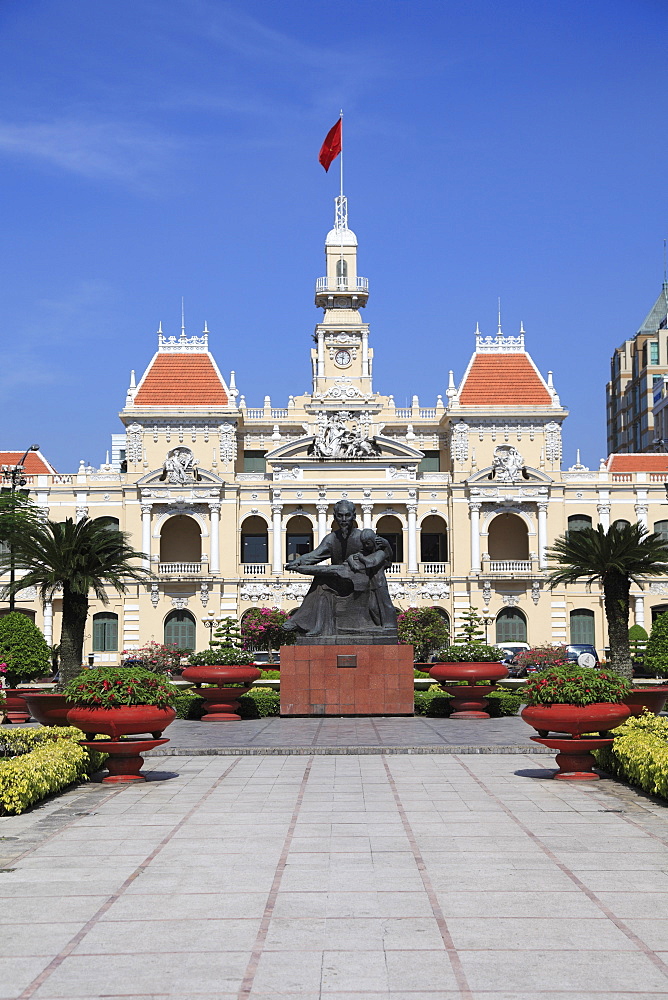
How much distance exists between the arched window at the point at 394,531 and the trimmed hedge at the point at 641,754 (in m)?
49.4

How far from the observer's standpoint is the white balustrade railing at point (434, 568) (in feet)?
216

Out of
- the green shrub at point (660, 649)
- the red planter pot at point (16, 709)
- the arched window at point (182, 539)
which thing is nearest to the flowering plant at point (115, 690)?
the red planter pot at point (16, 709)

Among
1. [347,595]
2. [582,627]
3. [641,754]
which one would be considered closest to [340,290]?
[582,627]

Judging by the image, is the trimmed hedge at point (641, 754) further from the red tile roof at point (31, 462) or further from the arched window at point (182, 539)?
the red tile roof at point (31, 462)

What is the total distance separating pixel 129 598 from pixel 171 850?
53.7 meters

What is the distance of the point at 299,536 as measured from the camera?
227 ft

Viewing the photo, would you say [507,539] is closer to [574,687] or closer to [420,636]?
[420,636]

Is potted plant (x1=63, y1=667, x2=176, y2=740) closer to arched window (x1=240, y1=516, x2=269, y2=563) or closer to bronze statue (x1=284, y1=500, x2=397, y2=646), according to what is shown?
bronze statue (x1=284, y1=500, x2=397, y2=646)

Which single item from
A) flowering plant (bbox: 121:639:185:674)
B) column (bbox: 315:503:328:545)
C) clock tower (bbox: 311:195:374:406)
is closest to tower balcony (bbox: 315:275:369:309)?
clock tower (bbox: 311:195:374:406)

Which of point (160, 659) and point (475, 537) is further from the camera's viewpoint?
point (475, 537)

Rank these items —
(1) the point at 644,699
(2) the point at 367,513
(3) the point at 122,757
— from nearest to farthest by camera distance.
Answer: (3) the point at 122,757
(1) the point at 644,699
(2) the point at 367,513

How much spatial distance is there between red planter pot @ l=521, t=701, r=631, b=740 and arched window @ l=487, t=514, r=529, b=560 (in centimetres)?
5136

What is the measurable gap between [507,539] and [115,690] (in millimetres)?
53038

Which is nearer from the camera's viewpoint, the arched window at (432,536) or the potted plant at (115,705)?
the potted plant at (115,705)
